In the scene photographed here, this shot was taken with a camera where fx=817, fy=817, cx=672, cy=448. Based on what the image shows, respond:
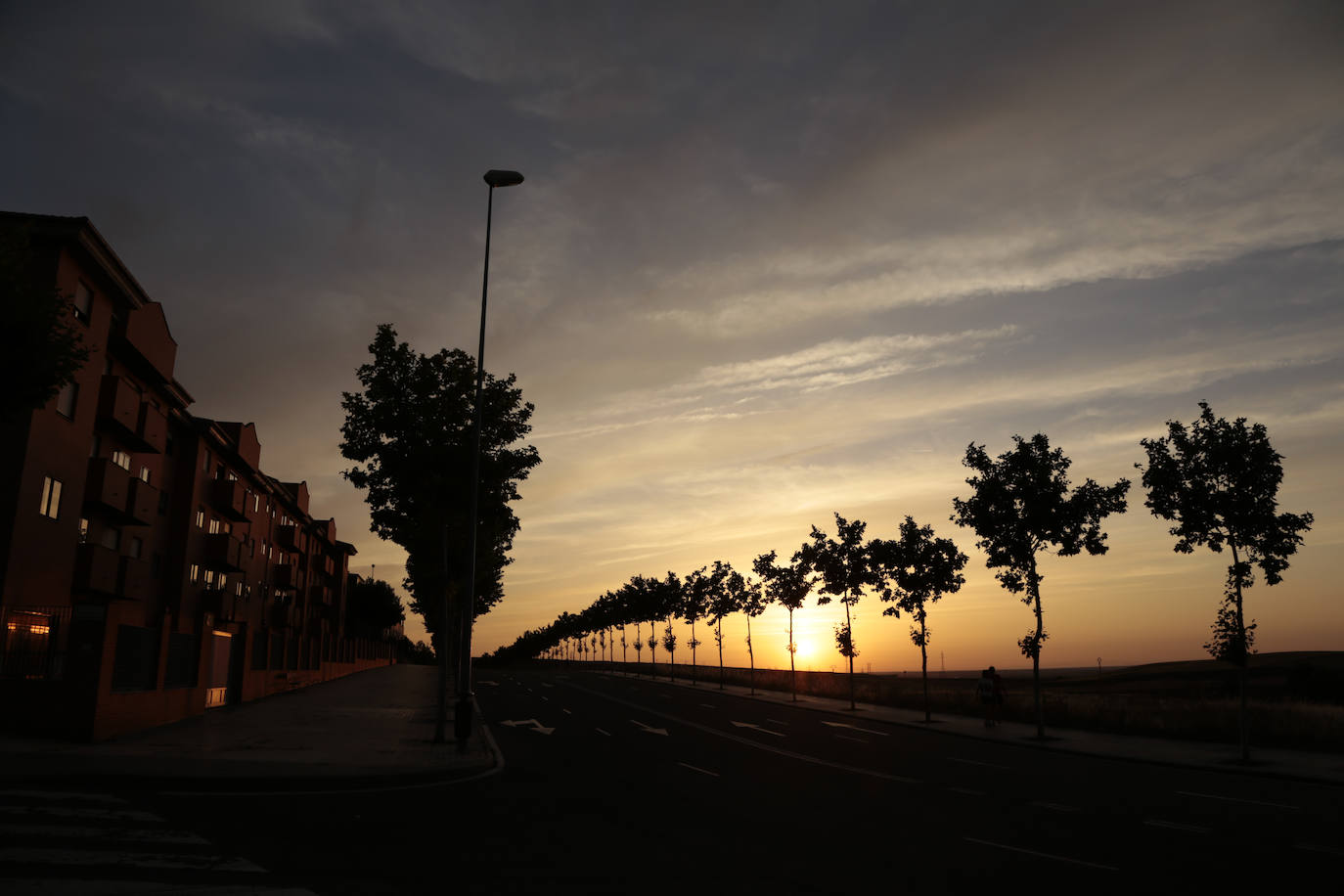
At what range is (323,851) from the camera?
31.3 ft

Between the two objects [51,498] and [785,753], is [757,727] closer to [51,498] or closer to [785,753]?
[785,753]

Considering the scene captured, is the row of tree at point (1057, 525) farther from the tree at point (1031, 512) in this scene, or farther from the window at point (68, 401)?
the window at point (68, 401)

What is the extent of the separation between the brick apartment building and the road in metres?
8.81

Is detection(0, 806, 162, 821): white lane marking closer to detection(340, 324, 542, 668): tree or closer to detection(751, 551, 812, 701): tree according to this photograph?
detection(340, 324, 542, 668): tree

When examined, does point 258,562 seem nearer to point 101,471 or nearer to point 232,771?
point 101,471

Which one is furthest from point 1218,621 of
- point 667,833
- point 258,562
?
point 258,562

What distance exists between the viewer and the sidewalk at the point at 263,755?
551 inches

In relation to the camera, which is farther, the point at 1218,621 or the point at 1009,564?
the point at 1009,564

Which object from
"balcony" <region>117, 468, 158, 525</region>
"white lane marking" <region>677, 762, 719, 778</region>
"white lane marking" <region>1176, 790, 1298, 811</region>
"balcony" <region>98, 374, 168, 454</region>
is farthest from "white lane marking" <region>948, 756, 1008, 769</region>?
"balcony" <region>117, 468, 158, 525</region>

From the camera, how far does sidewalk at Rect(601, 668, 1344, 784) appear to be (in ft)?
61.1

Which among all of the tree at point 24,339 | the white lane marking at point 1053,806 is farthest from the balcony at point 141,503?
the white lane marking at point 1053,806

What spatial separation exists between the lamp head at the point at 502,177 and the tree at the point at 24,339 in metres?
11.8

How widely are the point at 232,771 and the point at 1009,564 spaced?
79.3 ft

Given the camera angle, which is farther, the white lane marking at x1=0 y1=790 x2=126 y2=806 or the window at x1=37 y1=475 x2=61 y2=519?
the window at x1=37 y1=475 x2=61 y2=519
